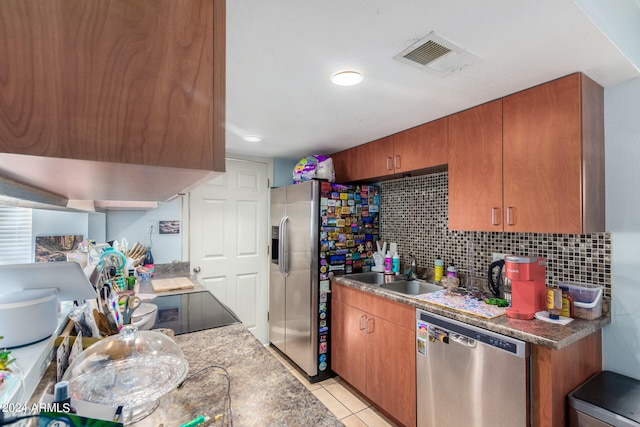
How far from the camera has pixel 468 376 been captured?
1655 mm

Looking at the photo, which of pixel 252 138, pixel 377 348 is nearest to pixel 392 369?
pixel 377 348

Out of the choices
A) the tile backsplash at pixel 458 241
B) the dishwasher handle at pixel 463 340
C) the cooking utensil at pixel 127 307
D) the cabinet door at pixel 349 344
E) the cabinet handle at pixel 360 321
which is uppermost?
the tile backsplash at pixel 458 241

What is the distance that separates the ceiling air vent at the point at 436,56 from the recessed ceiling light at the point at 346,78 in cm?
24

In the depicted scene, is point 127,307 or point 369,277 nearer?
point 127,307

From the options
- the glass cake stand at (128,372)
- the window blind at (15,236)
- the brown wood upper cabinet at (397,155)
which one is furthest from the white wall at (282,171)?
the glass cake stand at (128,372)

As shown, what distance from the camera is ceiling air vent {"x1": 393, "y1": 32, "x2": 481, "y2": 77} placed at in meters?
1.26

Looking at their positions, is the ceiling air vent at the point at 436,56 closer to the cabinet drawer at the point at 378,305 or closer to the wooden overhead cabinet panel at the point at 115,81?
the wooden overhead cabinet panel at the point at 115,81

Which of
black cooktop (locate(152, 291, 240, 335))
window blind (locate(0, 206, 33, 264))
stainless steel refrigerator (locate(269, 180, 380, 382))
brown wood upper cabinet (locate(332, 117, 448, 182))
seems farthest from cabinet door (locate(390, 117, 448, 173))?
window blind (locate(0, 206, 33, 264))

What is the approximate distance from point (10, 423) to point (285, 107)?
191 cm

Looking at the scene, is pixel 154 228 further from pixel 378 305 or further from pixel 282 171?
pixel 378 305

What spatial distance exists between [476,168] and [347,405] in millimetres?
2055

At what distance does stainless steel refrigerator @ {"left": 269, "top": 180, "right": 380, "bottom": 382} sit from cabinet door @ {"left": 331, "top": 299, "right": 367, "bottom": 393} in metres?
0.09

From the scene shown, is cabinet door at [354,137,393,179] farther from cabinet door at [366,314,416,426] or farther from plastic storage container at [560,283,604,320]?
plastic storage container at [560,283,604,320]

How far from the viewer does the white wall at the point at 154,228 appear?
2753 mm
